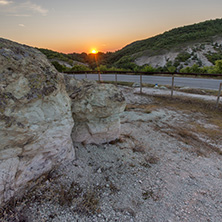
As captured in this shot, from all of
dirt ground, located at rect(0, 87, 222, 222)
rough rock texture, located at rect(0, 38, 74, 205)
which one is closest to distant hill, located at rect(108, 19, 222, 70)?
dirt ground, located at rect(0, 87, 222, 222)

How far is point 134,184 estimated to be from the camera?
10.4 feet

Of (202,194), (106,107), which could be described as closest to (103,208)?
(202,194)

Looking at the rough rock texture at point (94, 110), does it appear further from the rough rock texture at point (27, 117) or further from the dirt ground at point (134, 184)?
the rough rock texture at point (27, 117)

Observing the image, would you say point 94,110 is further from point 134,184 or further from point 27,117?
point 134,184

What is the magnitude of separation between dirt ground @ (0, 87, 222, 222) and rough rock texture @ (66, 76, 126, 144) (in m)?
0.32

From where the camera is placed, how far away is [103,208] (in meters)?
2.58

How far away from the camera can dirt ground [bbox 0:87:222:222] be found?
2467 millimetres

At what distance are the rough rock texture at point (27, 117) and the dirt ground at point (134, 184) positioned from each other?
0.36 m

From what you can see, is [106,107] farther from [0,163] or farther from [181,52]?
[181,52]

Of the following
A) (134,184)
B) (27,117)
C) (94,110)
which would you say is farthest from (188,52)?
(27,117)

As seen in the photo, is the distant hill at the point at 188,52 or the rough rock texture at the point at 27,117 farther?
the distant hill at the point at 188,52

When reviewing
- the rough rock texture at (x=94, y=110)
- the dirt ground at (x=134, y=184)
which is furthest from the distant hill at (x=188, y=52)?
the rough rock texture at (x=94, y=110)

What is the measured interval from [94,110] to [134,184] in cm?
208

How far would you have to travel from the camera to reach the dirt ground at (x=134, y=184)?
2467 mm
